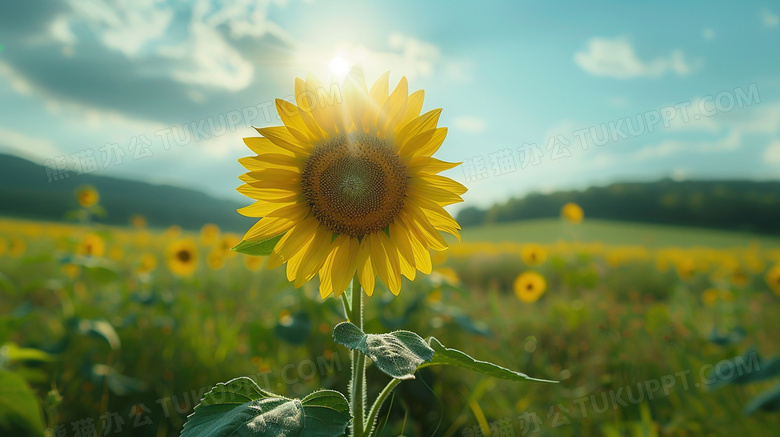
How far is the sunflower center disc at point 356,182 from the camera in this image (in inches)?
55.5

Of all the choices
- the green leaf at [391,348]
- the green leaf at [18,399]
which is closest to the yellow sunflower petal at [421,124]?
the green leaf at [391,348]

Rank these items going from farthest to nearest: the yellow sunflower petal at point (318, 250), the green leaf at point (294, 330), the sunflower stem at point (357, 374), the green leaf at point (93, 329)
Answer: the green leaf at point (93, 329), the green leaf at point (294, 330), the yellow sunflower petal at point (318, 250), the sunflower stem at point (357, 374)

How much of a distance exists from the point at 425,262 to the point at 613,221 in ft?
80.5

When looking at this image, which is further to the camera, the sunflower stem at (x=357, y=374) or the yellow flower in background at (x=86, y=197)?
the yellow flower in background at (x=86, y=197)

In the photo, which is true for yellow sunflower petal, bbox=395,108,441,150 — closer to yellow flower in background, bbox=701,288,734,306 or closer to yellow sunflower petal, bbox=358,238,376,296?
yellow sunflower petal, bbox=358,238,376,296

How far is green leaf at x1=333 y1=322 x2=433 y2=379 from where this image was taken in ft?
2.95

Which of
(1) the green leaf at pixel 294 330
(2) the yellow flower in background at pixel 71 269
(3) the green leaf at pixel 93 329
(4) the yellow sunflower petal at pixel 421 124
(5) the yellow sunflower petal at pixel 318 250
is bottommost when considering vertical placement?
(1) the green leaf at pixel 294 330

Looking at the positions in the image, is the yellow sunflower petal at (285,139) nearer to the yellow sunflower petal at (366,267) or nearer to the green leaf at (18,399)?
the yellow sunflower petal at (366,267)

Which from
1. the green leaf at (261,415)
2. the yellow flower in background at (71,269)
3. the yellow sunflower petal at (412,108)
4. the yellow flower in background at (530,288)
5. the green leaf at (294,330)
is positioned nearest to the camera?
the green leaf at (261,415)

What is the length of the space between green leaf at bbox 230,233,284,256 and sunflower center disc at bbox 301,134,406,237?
0.57 ft

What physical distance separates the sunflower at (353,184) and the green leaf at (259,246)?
1 centimetres

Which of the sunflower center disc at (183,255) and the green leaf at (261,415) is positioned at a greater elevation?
the sunflower center disc at (183,255)

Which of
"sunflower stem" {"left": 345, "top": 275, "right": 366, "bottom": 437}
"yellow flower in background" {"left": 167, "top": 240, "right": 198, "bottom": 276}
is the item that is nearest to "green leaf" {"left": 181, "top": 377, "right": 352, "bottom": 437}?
"sunflower stem" {"left": 345, "top": 275, "right": 366, "bottom": 437}

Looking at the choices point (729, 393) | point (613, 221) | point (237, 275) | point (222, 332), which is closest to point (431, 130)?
point (222, 332)
